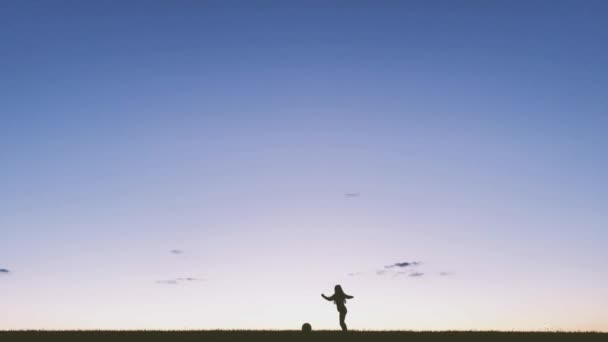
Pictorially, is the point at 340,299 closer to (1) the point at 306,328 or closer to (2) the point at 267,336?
(1) the point at 306,328

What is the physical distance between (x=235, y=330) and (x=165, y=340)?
6219 mm

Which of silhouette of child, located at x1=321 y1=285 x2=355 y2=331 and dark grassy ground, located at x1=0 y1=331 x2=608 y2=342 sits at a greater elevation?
silhouette of child, located at x1=321 y1=285 x2=355 y2=331

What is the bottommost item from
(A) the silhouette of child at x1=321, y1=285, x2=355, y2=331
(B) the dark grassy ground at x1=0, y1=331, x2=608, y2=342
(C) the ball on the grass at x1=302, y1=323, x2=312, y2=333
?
(B) the dark grassy ground at x1=0, y1=331, x2=608, y2=342

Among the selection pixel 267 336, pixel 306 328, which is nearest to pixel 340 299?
pixel 306 328

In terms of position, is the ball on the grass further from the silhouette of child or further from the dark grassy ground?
the silhouette of child

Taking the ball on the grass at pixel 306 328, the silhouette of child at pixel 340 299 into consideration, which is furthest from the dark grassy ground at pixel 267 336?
the silhouette of child at pixel 340 299

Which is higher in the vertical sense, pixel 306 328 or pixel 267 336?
pixel 306 328

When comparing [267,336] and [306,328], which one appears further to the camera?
[306,328]

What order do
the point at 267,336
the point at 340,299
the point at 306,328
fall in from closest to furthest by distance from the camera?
the point at 267,336
the point at 306,328
the point at 340,299

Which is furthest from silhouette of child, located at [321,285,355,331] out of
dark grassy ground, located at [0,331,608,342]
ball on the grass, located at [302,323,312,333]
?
ball on the grass, located at [302,323,312,333]

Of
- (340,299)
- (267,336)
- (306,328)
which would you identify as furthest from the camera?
(340,299)

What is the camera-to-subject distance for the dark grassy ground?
2930 cm

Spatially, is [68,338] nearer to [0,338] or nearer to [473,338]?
[0,338]

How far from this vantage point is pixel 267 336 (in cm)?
3062
